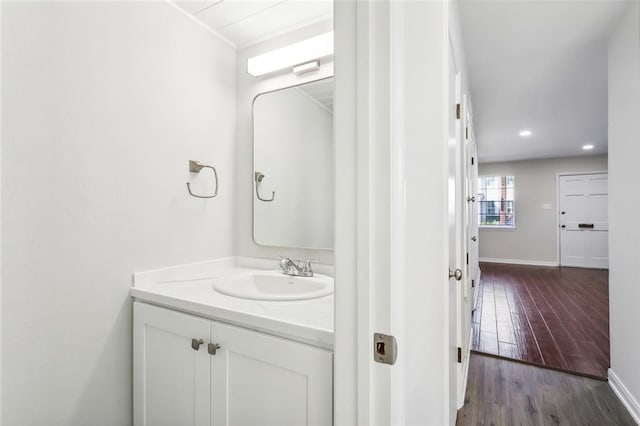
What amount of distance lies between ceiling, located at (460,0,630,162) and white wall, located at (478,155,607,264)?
2216mm

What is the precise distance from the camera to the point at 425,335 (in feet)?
3.47

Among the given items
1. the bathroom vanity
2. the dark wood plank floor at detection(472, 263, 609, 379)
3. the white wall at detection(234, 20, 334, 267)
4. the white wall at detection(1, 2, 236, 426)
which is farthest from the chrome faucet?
the dark wood plank floor at detection(472, 263, 609, 379)

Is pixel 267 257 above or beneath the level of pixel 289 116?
beneath

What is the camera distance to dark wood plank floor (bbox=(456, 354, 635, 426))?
1723mm

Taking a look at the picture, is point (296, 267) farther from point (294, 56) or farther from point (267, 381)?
point (294, 56)

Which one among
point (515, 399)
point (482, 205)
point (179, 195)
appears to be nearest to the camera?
point (179, 195)

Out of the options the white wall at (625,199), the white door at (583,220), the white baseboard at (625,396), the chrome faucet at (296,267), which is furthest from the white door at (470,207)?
the white door at (583,220)

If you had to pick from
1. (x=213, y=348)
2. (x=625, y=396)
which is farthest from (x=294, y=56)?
(x=625, y=396)

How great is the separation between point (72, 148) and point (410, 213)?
126 cm

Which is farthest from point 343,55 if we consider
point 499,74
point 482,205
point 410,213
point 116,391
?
point 482,205

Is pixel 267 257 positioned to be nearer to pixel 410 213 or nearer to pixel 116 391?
pixel 116 391

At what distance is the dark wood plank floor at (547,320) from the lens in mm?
2457

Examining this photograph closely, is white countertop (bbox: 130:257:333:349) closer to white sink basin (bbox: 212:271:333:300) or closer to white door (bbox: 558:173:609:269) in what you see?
white sink basin (bbox: 212:271:333:300)

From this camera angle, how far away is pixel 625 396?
1829 mm
